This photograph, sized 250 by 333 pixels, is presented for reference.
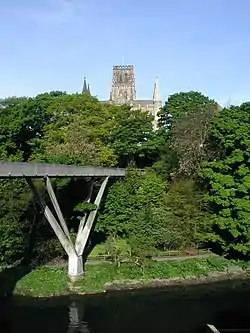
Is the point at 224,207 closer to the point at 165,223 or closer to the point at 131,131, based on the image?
the point at 165,223

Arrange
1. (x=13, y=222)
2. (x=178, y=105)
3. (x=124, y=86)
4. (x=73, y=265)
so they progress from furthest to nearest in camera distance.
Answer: (x=124, y=86) → (x=178, y=105) → (x=73, y=265) → (x=13, y=222)

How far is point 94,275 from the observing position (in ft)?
94.0

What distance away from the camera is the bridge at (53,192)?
21.7m

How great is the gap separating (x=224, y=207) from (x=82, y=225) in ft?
32.4

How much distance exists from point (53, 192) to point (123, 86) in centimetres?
8900

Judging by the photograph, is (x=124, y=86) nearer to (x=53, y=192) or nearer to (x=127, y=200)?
(x=127, y=200)

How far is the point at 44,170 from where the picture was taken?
79.0ft

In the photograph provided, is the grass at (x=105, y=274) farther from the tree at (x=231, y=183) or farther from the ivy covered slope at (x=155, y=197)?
the tree at (x=231, y=183)

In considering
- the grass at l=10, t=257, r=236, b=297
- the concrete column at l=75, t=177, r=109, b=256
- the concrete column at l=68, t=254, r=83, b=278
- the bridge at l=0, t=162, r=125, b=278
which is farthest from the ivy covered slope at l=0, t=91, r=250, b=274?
the concrete column at l=68, t=254, r=83, b=278

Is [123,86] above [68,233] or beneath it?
above

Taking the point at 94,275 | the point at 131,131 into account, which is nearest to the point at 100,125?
the point at 131,131

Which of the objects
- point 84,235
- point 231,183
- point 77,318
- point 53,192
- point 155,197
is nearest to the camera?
point 77,318

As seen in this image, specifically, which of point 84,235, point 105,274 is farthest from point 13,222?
point 105,274

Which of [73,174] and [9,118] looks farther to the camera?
[9,118]
